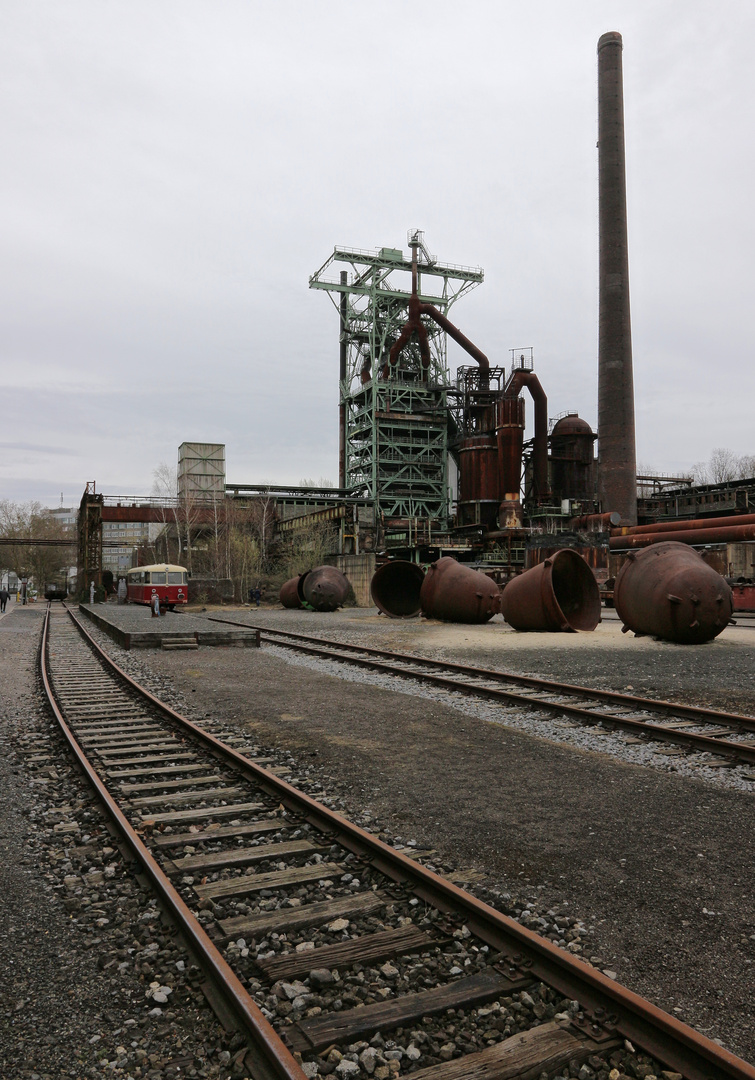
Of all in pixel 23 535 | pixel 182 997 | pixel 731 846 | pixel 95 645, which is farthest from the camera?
pixel 23 535

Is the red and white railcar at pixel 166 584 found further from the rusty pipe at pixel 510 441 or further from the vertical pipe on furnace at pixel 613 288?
the rusty pipe at pixel 510 441

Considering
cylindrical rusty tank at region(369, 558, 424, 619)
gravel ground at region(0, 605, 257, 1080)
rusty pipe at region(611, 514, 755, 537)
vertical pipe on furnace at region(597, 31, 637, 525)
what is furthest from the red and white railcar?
gravel ground at region(0, 605, 257, 1080)

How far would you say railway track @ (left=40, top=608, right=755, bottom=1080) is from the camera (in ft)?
8.49

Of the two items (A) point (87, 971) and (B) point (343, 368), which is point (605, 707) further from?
(B) point (343, 368)

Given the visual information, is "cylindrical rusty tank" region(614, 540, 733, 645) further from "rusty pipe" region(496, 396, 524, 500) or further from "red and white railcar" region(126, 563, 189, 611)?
"rusty pipe" region(496, 396, 524, 500)

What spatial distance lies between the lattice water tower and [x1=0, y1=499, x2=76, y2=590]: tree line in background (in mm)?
17879

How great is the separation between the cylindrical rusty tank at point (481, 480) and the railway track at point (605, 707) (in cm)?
4581

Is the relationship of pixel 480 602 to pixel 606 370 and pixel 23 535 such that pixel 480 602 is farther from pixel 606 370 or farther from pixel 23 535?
pixel 23 535

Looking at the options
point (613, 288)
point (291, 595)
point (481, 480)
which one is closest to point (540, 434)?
point (481, 480)

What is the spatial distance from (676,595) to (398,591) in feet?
45.1

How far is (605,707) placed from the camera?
9.46 metres

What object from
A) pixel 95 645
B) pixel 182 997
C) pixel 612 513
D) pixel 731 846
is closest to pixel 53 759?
pixel 182 997

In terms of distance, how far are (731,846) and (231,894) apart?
3.08m

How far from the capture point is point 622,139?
42.0m
